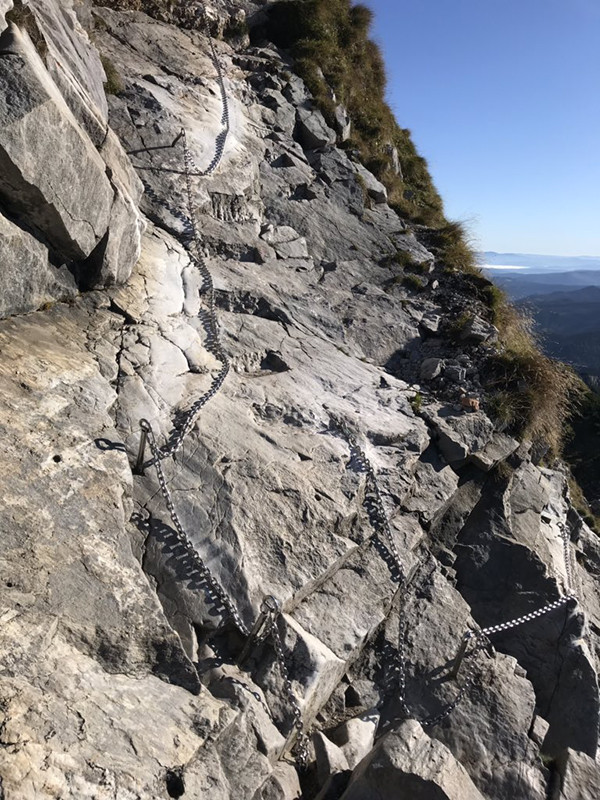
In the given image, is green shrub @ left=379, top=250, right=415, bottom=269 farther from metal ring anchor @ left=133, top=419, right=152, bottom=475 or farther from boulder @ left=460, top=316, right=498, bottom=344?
metal ring anchor @ left=133, top=419, right=152, bottom=475

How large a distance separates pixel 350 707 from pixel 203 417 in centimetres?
405

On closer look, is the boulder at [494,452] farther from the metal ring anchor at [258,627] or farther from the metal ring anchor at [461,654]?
the metal ring anchor at [258,627]

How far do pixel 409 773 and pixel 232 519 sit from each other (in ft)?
10.3

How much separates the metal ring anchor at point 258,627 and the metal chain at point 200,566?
87 millimetres

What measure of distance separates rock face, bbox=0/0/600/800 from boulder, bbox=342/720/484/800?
0.02m

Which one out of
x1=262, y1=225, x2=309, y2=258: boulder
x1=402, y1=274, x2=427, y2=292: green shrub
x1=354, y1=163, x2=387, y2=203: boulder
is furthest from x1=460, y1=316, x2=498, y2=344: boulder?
x1=354, y1=163, x2=387, y2=203: boulder

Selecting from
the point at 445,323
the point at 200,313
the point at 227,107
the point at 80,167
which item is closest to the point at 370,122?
the point at 227,107

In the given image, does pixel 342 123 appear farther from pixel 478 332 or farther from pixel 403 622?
pixel 403 622

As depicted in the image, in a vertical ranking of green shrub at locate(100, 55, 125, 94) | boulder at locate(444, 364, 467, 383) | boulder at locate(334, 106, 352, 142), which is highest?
boulder at locate(334, 106, 352, 142)

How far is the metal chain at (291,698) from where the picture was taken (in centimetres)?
570

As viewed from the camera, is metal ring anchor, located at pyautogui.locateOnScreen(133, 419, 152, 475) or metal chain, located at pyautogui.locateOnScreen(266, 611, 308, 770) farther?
metal ring anchor, located at pyautogui.locateOnScreen(133, 419, 152, 475)

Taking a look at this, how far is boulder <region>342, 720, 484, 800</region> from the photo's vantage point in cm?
492

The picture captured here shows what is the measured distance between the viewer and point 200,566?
613cm

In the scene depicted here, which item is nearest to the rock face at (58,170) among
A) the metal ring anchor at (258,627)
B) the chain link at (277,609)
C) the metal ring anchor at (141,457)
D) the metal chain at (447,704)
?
the chain link at (277,609)
